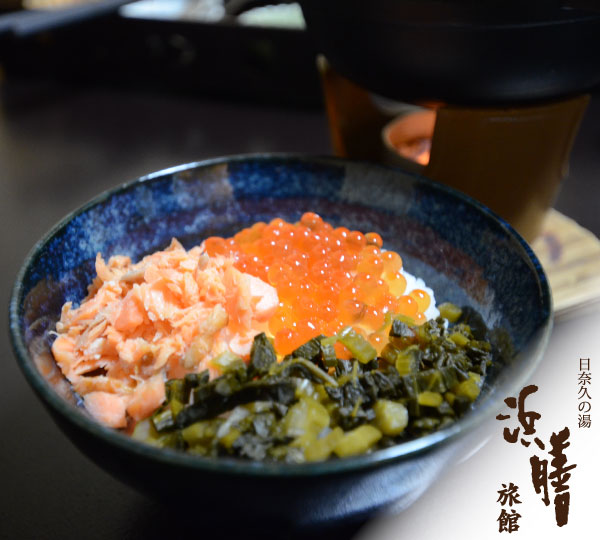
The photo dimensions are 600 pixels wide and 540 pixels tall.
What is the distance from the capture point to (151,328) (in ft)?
3.20

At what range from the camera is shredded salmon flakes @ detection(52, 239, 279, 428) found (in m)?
0.90

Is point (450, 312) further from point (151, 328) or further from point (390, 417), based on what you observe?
point (151, 328)

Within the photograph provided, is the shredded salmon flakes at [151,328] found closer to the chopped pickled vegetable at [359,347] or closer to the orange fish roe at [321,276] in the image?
the orange fish roe at [321,276]

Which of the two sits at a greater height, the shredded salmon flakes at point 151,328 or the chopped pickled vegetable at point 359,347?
the shredded salmon flakes at point 151,328

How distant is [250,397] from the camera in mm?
816

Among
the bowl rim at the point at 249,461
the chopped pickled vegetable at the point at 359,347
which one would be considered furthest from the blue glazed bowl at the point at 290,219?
the chopped pickled vegetable at the point at 359,347

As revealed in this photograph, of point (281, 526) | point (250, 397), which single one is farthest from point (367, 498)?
point (250, 397)

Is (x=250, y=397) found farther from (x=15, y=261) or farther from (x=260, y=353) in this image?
(x=15, y=261)

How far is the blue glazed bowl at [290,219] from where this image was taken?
640mm

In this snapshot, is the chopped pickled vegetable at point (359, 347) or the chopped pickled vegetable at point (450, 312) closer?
the chopped pickled vegetable at point (359, 347)

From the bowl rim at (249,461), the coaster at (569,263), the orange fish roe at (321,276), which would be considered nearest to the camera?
the bowl rim at (249,461)

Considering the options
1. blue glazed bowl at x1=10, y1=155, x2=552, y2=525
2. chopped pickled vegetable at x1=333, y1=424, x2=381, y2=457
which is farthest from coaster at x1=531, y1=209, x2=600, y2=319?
chopped pickled vegetable at x1=333, y1=424, x2=381, y2=457

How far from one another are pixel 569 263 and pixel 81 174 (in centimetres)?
148

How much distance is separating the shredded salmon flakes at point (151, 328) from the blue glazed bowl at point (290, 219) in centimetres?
5
